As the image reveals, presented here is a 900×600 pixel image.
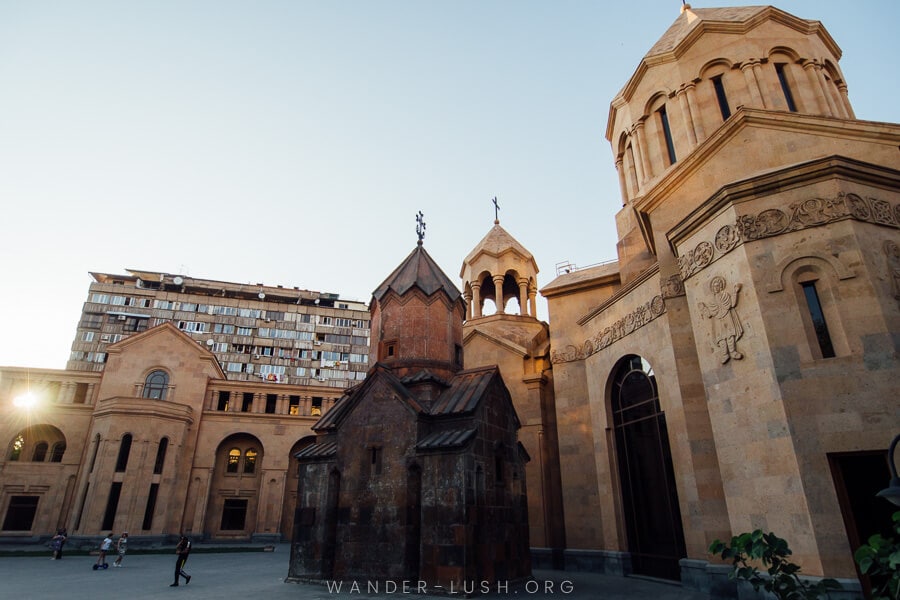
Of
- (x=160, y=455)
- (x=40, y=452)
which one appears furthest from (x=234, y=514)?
(x=40, y=452)

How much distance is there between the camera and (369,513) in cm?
1173

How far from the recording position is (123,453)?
2438 centimetres

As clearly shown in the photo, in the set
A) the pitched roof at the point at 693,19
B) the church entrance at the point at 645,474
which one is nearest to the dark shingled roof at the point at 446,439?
the church entrance at the point at 645,474

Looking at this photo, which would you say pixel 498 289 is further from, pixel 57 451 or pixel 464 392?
pixel 57 451

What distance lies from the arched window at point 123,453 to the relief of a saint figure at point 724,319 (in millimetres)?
26892

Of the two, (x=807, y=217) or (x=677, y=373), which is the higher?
(x=807, y=217)

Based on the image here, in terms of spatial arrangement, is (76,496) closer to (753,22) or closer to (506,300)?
(506,300)

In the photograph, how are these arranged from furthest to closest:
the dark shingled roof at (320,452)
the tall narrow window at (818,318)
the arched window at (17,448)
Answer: the arched window at (17,448)
the dark shingled roof at (320,452)
the tall narrow window at (818,318)

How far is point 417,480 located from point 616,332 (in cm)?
786

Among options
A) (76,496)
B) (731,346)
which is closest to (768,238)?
(731,346)

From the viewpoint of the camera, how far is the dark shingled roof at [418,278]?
15.1 metres

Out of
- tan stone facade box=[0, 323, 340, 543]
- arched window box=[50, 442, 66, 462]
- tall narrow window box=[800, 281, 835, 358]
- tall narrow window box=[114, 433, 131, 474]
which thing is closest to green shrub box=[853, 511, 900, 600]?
tall narrow window box=[800, 281, 835, 358]

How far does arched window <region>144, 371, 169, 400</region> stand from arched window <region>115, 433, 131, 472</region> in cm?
308

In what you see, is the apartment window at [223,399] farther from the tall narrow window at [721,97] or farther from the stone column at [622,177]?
the tall narrow window at [721,97]
